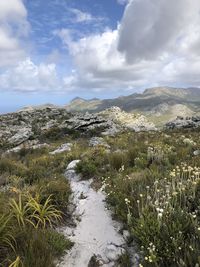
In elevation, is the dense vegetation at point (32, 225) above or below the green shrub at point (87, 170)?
above

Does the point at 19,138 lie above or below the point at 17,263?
below

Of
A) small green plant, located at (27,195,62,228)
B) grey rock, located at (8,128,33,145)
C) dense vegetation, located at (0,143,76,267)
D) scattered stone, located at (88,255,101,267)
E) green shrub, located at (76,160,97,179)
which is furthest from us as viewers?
grey rock, located at (8,128,33,145)

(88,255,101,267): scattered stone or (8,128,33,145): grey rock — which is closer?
(88,255,101,267): scattered stone

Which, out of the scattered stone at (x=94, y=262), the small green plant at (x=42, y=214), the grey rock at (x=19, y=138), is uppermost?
the small green plant at (x=42, y=214)

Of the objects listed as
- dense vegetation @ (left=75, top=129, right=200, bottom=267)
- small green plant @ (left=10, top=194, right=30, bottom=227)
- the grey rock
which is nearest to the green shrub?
dense vegetation @ (left=75, top=129, right=200, bottom=267)

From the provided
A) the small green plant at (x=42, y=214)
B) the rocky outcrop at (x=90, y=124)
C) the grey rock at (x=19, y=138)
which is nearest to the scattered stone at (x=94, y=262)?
the small green plant at (x=42, y=214)

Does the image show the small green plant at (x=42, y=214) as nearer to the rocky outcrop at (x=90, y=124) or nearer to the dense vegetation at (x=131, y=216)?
the dense vegetation at (x=131, y=216)

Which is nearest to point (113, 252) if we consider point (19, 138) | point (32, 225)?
point (32, 225)

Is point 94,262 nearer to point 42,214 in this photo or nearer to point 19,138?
point 42,214

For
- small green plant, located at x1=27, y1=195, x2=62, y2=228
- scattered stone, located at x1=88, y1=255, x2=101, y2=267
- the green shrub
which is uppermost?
small green plant, located at x1=27, y1=195, x2=62, y2=228

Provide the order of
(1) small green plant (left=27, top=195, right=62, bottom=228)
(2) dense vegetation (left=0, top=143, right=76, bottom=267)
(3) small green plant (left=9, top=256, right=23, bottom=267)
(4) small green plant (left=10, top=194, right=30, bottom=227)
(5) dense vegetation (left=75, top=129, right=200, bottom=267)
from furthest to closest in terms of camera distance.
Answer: (1) small green plant (left=27, top=195, right=62, bottom=228) < (4) small green plant (left=10, top=194, right=30, bottom=227) < (2) dense vegetation (left=0, top=143, right=76, bottom=267) < (5) dense vegetation (left=75, top=129, right=200, bottom=267) < (3) small green plant (left=9, top=256, right=23, bottom=267)

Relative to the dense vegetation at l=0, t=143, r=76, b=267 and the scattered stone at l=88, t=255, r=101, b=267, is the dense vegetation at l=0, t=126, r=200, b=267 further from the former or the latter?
the scattered stone at l=88, t=255, r=101, b=267

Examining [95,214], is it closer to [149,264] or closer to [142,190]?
[142,190]

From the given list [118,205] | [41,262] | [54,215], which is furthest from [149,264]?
[54,215]
